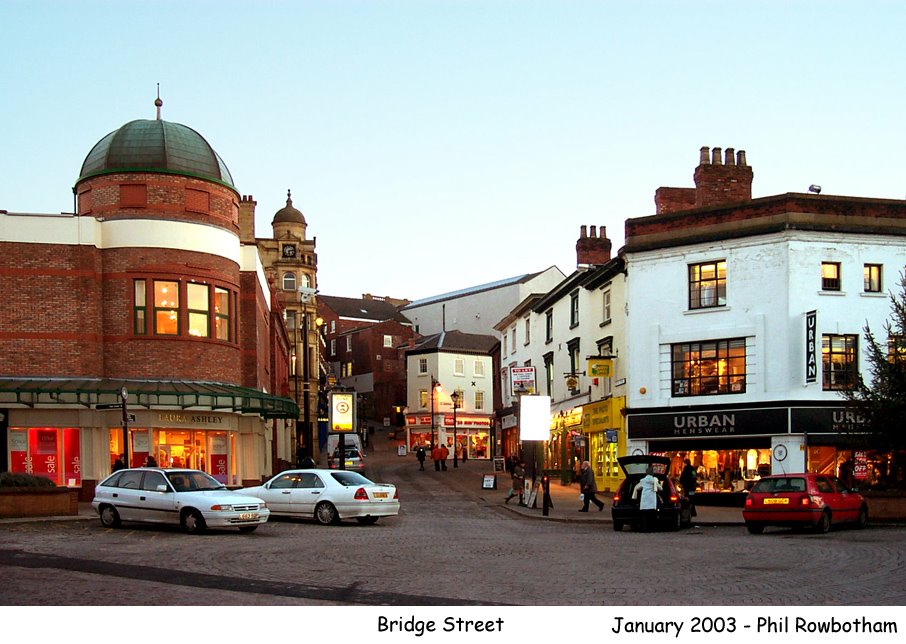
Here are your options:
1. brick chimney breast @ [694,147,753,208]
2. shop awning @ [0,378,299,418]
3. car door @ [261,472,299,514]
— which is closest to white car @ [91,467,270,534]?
car door @ [261,472,299,514]

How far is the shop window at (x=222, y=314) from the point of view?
131 feet

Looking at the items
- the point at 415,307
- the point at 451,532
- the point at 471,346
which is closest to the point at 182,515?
the point at 451,532

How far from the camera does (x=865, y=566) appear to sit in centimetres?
1714

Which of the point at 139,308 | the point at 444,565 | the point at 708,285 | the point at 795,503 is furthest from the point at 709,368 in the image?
the point at 444,565

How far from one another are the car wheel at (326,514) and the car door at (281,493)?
0.96m

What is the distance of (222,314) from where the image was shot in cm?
4022

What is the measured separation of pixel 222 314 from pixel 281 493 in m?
12.5

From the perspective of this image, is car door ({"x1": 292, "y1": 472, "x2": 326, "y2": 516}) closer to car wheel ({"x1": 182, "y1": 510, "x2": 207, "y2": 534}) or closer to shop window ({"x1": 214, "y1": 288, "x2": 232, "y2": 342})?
car wheel ({"x1": 182, "y1": 510, "x2": 207, "y2": 534})

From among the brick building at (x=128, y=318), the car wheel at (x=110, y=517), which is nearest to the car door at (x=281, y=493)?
the car wheel at (x=110, y=517)

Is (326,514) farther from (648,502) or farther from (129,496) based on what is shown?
(648,502)

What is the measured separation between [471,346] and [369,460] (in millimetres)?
20238

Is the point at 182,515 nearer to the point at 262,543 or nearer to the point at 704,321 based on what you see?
the point at 262,543

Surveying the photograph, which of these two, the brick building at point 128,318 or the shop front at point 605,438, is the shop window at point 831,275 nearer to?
the shop front at point 605,438
